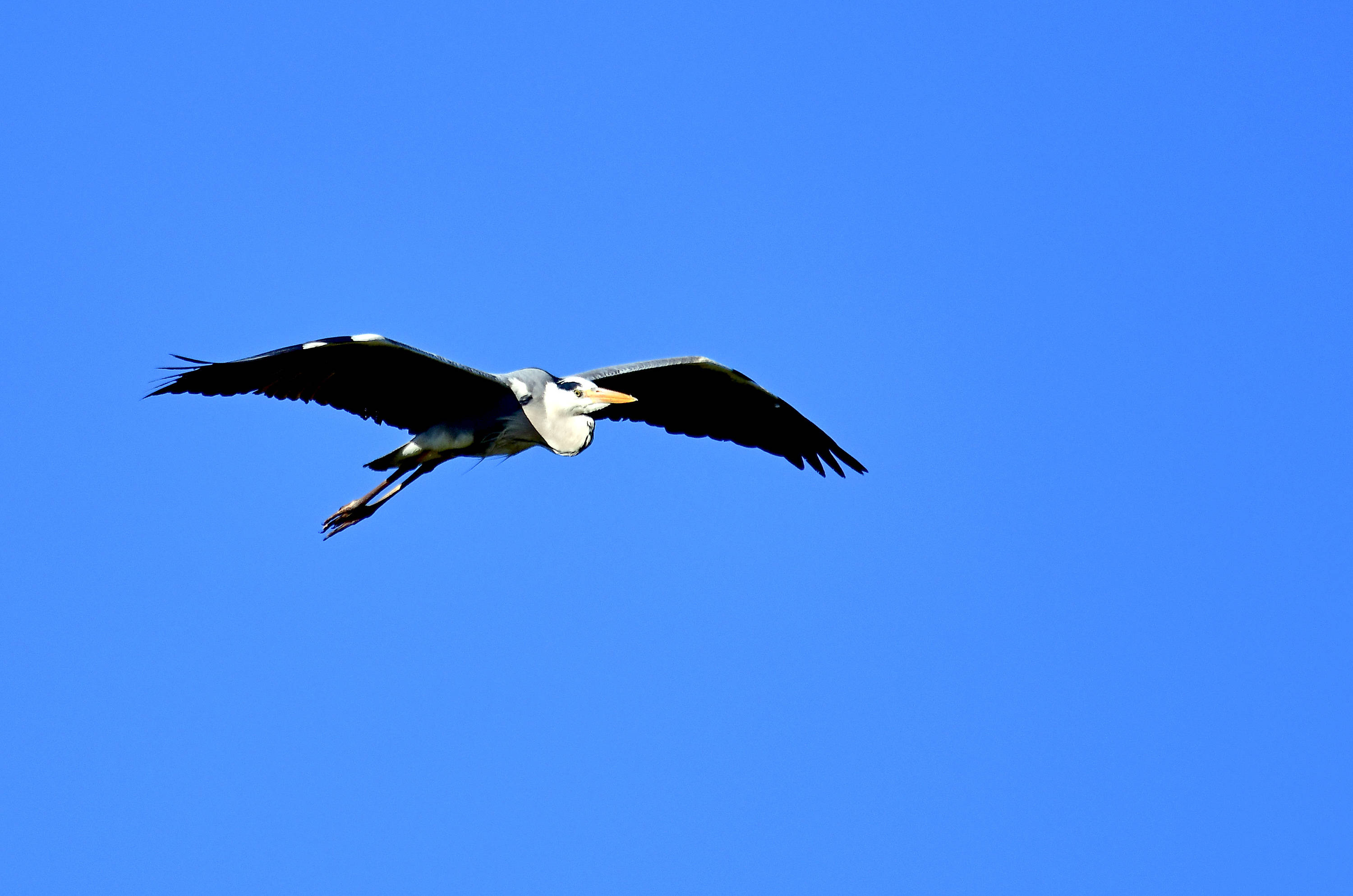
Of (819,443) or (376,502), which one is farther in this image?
(819,443)

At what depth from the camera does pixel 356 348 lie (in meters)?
9.80

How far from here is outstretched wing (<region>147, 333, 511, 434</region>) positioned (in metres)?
9.40

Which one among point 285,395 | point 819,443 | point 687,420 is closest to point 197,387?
point 285,395

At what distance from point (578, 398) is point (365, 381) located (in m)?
1.45

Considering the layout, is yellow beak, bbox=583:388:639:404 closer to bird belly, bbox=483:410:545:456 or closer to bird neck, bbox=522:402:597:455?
bird neck, bbox=522:402:597:455

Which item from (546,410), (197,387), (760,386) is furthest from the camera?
(760,386)

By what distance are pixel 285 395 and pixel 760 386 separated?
3.84 meters

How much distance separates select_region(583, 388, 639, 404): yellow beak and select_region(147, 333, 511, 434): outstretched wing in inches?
21.9

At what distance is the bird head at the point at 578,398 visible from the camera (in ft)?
34.8

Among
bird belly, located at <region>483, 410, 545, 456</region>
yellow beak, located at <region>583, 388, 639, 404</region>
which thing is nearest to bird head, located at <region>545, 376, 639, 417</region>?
yellow beak, located at <region>583, 388, 639, 404</region>

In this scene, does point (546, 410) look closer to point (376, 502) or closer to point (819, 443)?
point (376, 502)

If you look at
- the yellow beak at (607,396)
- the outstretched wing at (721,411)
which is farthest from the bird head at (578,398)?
the outstretched wing at (721,411)

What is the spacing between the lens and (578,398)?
10.6 meters

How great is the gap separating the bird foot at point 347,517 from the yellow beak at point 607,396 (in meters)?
1.82
